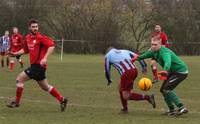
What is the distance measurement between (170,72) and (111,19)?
43769 millimetres

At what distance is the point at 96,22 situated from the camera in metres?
55.0

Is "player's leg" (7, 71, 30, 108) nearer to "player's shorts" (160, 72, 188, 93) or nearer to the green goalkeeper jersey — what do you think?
the green goalkeeper jersey

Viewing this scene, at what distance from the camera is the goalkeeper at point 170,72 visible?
1145 centimetres

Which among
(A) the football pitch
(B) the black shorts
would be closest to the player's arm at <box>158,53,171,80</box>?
(A) the football pitch

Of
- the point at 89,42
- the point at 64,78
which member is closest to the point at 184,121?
the point at 64,78

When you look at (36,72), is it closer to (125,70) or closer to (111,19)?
(125,70)

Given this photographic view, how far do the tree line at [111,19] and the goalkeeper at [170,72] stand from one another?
138 ft

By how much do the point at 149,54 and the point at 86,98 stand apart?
382cm

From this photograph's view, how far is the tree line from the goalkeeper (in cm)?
4205

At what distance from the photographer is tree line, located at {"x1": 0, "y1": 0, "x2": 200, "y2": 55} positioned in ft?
179

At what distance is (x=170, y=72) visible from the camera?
38.6 feet

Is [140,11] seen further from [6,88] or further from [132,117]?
[132,117]

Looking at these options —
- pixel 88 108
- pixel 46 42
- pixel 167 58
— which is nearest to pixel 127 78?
pixel 167 58

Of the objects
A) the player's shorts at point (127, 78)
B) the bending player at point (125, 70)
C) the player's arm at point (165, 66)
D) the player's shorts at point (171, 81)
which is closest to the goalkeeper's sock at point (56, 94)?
the bending player at point (125, 70)
